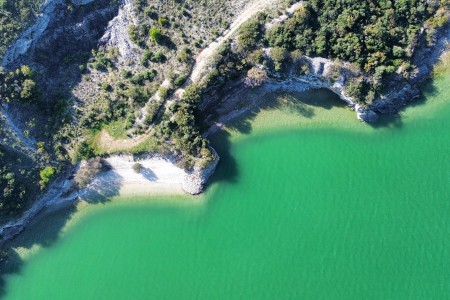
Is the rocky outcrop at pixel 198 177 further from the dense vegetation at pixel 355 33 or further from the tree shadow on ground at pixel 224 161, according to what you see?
the dense vegetation at pixel 355 33

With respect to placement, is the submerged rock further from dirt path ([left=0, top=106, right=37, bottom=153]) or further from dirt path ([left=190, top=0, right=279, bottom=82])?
dirt path ([left=0, top=106, right=37, bottom=153])

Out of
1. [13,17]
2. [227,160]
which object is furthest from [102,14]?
[227,160]

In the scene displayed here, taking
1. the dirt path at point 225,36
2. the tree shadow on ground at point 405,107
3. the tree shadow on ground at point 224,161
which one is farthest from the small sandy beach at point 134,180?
the tree shadow on ground at point 405,107

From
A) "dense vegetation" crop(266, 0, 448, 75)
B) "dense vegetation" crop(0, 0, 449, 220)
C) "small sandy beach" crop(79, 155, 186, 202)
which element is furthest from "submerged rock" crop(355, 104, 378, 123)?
"small sandy beach" crop(79, 155, 186, 202)

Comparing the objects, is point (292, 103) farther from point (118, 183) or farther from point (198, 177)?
point (118, 183)

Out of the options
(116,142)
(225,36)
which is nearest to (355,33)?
(225,36)
